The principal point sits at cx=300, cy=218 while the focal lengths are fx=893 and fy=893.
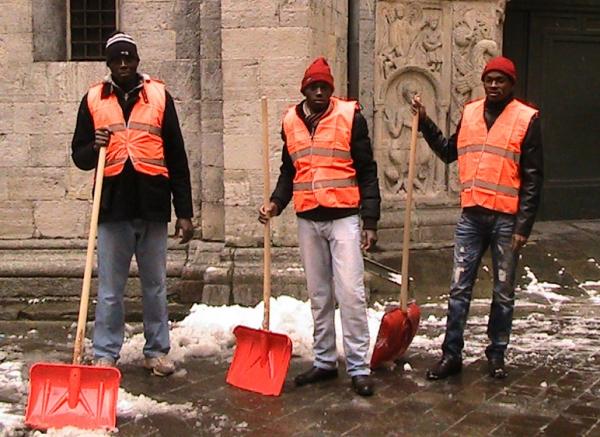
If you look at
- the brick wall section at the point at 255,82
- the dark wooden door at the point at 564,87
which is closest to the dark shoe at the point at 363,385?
the brick wall section at the point at 255,82

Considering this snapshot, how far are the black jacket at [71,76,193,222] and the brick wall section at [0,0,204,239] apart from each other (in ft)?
7.54

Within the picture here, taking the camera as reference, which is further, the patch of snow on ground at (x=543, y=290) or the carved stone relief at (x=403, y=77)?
the carved stone relief at (x=403, y=77)

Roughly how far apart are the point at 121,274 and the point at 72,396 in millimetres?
1037

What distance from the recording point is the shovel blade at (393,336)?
577cm

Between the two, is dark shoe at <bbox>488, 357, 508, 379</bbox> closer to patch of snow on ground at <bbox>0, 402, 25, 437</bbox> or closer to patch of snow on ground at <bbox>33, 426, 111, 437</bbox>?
patch of snow on ground at <bbox>33, 426, 111, 437</bbox>

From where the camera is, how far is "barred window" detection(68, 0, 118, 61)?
321 inches

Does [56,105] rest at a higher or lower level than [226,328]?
higher

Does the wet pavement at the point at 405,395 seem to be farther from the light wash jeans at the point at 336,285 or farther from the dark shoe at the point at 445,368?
the light wash jeans at the point at 336,285

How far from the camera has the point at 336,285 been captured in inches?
216

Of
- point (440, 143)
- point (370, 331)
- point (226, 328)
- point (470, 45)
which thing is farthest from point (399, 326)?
point (470, 45)

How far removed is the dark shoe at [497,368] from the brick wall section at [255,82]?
2.35 metres

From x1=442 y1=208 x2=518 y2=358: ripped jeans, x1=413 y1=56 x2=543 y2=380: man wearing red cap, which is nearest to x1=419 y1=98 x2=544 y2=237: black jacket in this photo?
x1=413 y1=56 x2=543 y2=380: man wearing red cap

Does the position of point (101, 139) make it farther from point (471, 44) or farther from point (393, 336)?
point (471, 44)

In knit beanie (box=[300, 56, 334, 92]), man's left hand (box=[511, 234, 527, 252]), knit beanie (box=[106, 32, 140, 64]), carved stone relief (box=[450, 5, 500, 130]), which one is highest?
carved stone relief (box=[450, 5, 500, 130])
